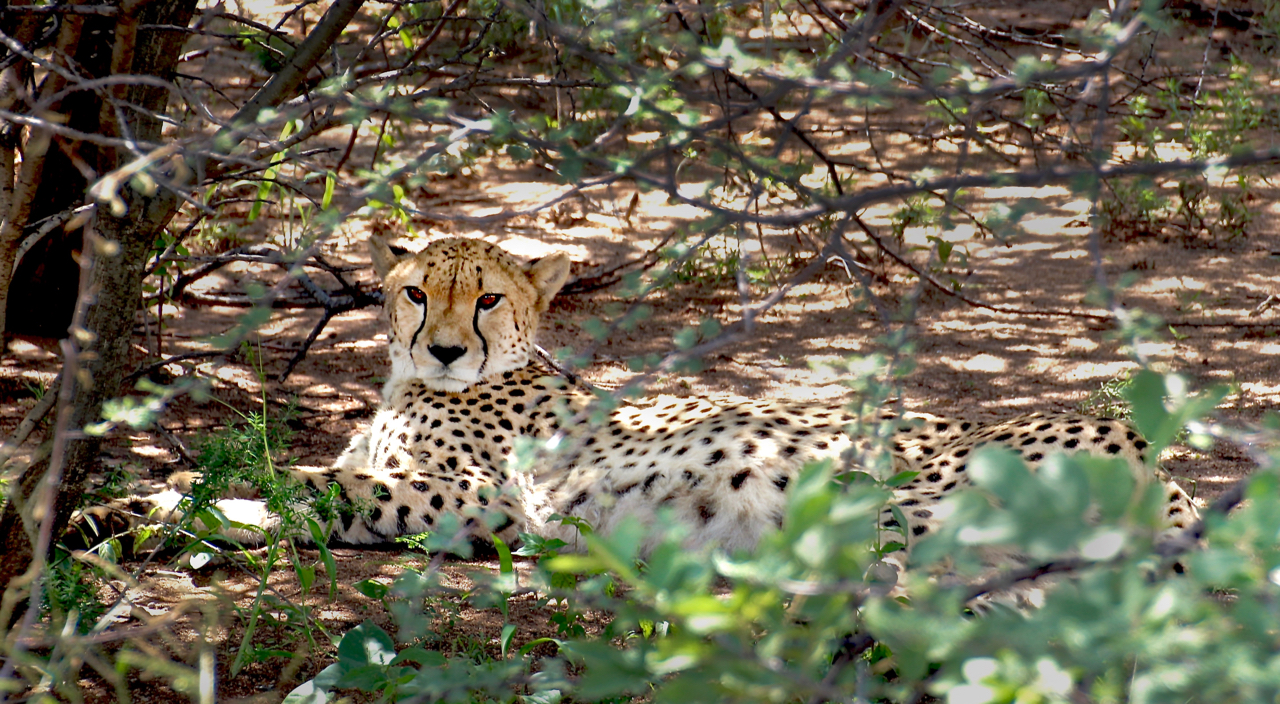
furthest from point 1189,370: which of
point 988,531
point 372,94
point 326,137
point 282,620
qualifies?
point 326,137

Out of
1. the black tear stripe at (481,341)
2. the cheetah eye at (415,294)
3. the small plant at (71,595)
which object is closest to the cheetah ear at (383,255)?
the cheetah eye at (415,294)

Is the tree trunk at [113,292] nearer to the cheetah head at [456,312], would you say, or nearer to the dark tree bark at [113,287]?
the dark tree bark at [113,287]

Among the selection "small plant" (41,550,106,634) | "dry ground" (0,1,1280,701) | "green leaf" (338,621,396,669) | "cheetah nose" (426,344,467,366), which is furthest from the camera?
"dry ground" (0,1,1280,701)

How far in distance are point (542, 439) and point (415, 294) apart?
3.49 ft

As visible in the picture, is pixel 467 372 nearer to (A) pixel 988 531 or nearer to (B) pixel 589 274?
(B) pixel 589 274

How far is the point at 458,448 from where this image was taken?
3809mm

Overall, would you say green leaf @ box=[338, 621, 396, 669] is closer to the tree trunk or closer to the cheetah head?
the tree trunk

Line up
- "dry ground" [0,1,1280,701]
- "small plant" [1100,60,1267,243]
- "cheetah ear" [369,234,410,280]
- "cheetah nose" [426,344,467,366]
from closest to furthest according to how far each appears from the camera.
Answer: "cheetah nose" [426,344,467,366], "cheetah ear" [369,234,410,280], "dry ground" [0,1,1280,701], "small plant" [1100,60,1267,243]

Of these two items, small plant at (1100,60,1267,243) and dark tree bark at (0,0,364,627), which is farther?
small plant at (1100,60,1267,243)

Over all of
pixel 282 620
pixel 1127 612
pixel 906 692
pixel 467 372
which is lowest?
pixel 282 620

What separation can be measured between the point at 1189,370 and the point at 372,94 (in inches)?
168

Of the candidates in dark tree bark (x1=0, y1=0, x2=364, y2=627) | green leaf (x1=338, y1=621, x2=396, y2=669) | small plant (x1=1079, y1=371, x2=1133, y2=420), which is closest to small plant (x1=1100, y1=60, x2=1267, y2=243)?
small plant (x1=1079, y1=371, x2=1133, y2=420)

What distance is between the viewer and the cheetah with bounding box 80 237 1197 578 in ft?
10.8

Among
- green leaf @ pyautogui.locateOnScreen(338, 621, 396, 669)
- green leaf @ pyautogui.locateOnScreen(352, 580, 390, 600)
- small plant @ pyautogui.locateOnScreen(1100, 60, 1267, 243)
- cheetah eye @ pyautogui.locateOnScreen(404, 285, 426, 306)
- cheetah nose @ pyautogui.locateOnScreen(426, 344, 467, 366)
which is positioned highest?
small plant @ pyautogui.locateOnScreen(1100, 60, 1267, 243)
